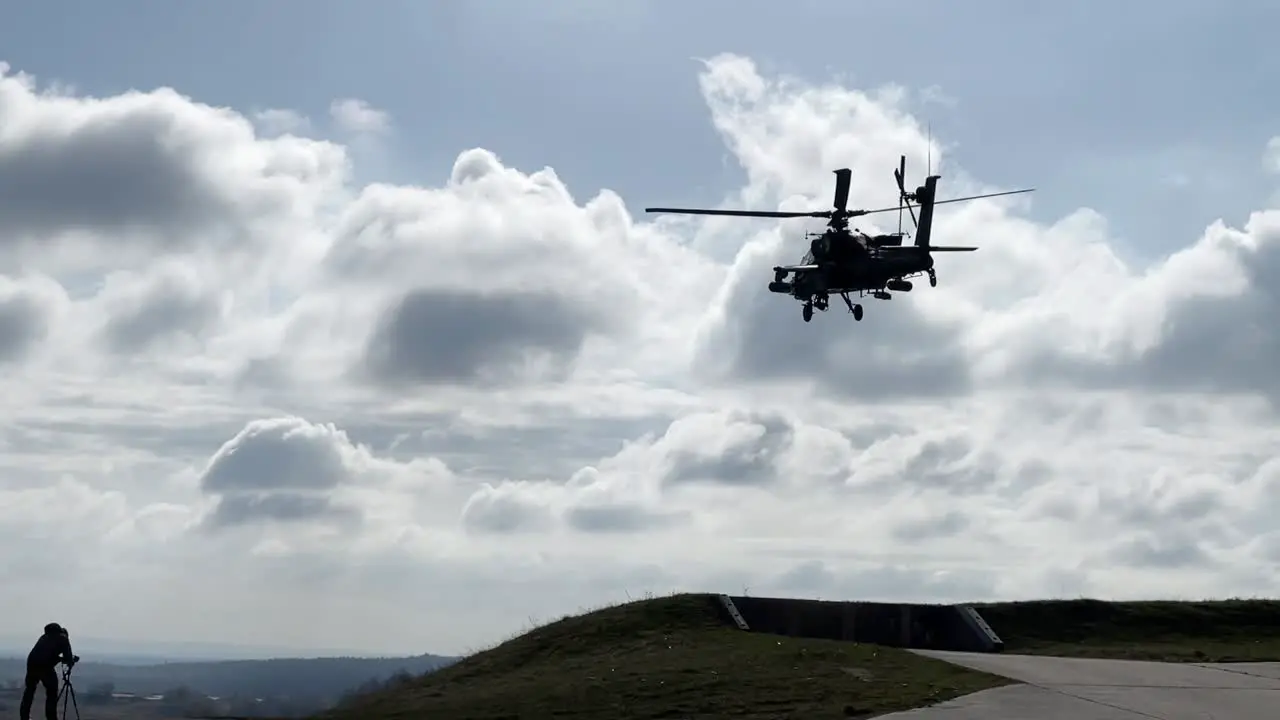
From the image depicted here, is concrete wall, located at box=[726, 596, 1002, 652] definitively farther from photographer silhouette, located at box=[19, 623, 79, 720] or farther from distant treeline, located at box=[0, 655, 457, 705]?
distant treeline, located at box=[0, 655, 457, 705]

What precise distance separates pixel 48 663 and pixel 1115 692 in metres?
17.7

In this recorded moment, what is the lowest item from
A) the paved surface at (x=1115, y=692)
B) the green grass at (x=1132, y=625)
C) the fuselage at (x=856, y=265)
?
the paved surface at (x=1115, y=692)

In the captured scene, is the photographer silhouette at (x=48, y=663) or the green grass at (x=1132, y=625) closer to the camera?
the photographer silhouette at (x=48, y=663)

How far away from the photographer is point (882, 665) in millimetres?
25750

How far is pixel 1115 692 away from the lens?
23328mm

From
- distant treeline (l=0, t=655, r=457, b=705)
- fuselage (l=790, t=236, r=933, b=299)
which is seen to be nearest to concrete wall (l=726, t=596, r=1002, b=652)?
fuselage (l=790, t=236, r=933, b=299)

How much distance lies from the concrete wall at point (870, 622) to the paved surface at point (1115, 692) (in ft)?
17.7

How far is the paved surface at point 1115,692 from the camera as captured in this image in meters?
21.3

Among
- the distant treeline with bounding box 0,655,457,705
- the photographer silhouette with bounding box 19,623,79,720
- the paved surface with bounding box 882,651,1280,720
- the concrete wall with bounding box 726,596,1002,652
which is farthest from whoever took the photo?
the distant treeline with bounding box 0,655,457,705

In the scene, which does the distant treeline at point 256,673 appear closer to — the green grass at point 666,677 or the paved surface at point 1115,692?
the green grass at point 666,677

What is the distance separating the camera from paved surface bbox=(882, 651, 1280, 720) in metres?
21.3

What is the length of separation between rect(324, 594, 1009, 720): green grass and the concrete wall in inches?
→ 72.7

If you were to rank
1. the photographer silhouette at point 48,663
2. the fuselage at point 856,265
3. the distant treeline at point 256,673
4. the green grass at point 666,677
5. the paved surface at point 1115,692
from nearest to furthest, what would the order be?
the paved surface at point 1115,692 → the green grass at point 666,677 → the photographer silhouette at point 48,663 → the fuselage at point 856,265 → the distant treeline at point 256,673

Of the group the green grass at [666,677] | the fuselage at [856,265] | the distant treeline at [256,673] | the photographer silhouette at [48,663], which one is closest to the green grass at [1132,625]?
the green grass at [666,677]
